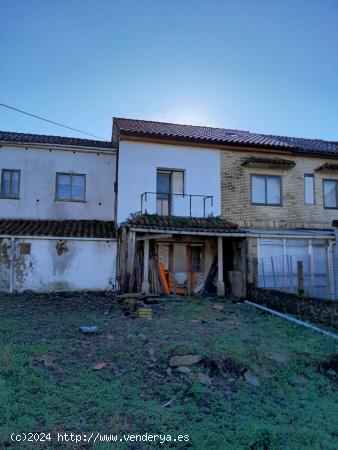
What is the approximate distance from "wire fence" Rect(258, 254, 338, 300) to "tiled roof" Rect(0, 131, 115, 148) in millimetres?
8771

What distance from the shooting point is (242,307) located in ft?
39.6

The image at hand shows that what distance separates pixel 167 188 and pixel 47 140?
5923mm

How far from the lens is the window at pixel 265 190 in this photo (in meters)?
15.2

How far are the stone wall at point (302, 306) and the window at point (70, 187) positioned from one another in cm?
864

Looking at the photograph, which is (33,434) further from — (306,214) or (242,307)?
(306,214)

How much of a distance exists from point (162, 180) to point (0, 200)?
6.89m

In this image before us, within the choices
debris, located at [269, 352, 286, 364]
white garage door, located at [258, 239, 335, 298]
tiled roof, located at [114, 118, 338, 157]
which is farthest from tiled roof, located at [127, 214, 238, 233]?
debris, located at [269, 352, 286, 364]

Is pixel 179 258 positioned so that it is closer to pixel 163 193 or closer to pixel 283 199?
pixel 163 193

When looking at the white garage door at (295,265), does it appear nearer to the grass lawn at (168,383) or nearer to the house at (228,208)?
the house at (228,208)

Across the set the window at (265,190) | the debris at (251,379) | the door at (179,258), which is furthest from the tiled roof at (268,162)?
the debris at (251,379)

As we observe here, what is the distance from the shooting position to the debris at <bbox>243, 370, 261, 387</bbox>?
20.1 feet

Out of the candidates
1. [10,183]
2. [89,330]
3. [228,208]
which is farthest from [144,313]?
[10,183]

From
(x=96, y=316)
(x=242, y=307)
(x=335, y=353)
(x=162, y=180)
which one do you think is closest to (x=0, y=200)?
(x=162, y=180)

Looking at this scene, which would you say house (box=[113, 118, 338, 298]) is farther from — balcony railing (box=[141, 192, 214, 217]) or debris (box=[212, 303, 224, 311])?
debris (box=[212, 303, 224, 311])
